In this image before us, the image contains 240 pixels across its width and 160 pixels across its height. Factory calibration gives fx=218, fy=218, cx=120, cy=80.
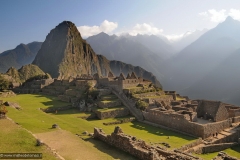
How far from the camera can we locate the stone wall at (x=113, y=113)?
28.8 meters

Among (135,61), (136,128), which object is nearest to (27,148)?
(136,128)

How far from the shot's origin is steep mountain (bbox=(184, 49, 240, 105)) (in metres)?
87.1

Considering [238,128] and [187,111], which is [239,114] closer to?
[238,128]

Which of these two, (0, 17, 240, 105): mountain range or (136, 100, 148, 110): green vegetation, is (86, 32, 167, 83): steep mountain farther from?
(136, 100, 148, 110): green vegetation

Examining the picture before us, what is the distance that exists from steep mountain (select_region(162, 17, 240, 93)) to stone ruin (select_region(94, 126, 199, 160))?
106 metres

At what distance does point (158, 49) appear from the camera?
19388 cm

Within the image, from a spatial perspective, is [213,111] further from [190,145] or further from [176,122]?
[190,145]

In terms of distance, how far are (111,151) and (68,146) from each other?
2.69 metres

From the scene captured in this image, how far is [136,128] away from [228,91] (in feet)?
254

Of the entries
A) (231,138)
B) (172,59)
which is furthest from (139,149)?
(172,59)

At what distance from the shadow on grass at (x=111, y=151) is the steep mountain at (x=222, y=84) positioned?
241 ft

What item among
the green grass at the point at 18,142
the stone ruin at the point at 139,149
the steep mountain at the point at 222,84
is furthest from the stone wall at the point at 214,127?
the steep mountain at the point at 222,84

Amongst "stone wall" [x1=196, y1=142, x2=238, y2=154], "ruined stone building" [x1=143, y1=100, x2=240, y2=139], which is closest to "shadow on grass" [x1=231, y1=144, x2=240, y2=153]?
"stone wall" [x1=196, y1=142, x2=238, y2=154]

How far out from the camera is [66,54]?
174500 mm
